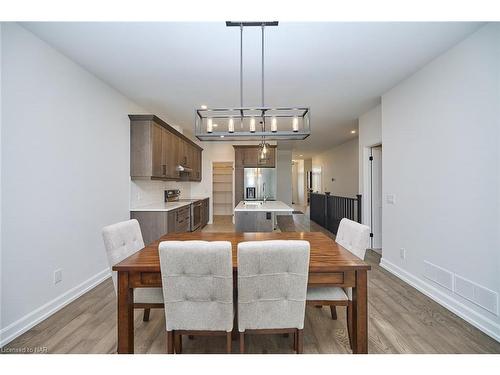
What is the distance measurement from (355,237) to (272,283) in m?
0.98

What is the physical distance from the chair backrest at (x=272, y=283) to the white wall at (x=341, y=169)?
6.83 metres

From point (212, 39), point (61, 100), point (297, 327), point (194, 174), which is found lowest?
point (297, 327)

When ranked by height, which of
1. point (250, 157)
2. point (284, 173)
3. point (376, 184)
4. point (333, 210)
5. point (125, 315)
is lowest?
point (125, 315)

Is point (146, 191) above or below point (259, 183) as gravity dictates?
below

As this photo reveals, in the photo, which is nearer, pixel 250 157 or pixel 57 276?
pixel 57 276

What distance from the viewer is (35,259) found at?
2148 mm

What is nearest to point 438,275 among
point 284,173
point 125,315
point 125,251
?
point 125,315

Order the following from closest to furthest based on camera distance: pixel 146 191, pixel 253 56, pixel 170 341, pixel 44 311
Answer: pixel 170 341 < pixel 44 311 < pixel 253 56 < pixel 146 191

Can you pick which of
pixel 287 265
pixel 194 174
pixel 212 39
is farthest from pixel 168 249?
pixel 194 174

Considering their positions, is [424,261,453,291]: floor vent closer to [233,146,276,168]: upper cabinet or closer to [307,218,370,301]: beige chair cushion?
[307,218,370,301]: beige chair cushion

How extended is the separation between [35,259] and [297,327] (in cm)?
240

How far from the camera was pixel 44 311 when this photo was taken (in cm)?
220

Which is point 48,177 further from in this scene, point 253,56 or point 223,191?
point 223,191
